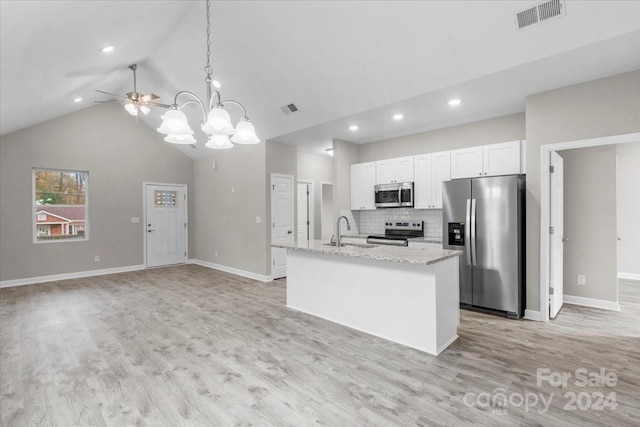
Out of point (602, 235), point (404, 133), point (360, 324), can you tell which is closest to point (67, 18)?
point (360, 324)

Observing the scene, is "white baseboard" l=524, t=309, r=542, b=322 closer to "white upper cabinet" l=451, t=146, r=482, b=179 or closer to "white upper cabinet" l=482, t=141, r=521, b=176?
"white upper cabinet" l=482, t=141, r=521, b=176

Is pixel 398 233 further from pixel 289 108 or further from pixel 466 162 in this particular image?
pixel 289 108

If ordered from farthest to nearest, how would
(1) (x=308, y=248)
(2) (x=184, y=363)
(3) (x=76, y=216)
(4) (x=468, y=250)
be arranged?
(3) (x=76, y=216) → (4) (x=468, y=250) → (1) (x=308, y=248) → (2) (x=184, y=363)

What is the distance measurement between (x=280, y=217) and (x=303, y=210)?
1.50m

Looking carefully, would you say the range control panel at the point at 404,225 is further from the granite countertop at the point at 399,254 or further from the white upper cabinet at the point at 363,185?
the granite countertop at the point at 399,254

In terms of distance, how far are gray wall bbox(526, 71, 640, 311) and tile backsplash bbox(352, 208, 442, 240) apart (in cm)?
154

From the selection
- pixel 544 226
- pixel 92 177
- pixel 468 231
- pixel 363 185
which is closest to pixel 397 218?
pixel 363 185

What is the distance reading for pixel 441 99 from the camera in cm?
388

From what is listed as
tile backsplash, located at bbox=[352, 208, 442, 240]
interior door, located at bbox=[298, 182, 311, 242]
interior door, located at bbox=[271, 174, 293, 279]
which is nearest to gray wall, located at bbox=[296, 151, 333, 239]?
interior door, located at bbox=[298, 182, 311, 242]

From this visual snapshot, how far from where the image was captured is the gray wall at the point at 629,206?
5688 millimetres

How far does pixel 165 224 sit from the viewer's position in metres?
7.77

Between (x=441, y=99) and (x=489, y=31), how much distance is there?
1101 millimetres

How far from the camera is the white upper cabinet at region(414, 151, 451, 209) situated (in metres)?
4.88

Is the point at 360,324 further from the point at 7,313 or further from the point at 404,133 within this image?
the point at 7,313
